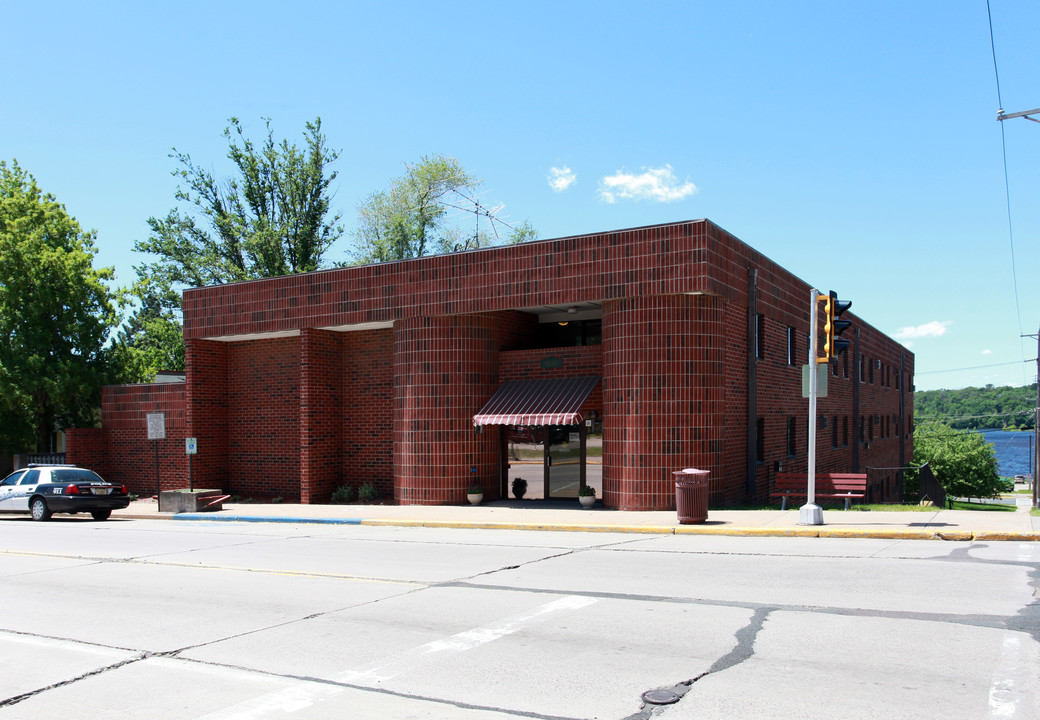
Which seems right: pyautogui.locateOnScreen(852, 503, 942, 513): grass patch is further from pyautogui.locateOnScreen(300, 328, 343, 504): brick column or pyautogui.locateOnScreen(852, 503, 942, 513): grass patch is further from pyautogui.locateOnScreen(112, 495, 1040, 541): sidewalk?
pyautogui.locateOnScreen(300, 328, 343, 504): brick column

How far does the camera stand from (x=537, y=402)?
19.7 meters

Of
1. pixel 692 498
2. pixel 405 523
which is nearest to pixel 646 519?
pixel 692 498

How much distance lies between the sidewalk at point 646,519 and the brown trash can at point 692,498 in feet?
0.75

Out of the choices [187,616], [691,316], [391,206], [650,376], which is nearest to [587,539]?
[650,376]

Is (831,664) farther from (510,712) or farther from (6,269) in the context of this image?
(6,269)

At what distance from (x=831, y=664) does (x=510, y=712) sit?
2607 millimetres

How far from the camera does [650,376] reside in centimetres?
1789

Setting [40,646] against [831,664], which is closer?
[831,664]

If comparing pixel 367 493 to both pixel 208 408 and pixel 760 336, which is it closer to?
pixel 208 408

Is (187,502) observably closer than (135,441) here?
Yes

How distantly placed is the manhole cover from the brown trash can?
9795 mm

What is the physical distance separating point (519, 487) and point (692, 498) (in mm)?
6752

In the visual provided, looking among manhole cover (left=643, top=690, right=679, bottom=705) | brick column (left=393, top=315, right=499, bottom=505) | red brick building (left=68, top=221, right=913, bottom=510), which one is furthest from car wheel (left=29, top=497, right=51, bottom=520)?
manhole cover (left=643, top=690, right=679, bottom=705)

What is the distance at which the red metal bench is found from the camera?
1800 centimetres
